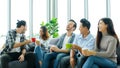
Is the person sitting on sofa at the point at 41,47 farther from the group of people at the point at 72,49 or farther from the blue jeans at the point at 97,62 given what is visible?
the blue jeans at the point at 97,62

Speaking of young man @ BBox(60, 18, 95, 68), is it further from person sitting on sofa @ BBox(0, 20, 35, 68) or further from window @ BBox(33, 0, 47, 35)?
window @ BBox(33, 0, 47, 35)

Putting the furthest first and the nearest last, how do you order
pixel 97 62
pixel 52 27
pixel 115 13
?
pixel 52 27, pixel 115 13, pixel 97 62

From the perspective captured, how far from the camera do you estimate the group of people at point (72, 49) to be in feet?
11.8

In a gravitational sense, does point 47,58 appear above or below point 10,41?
below

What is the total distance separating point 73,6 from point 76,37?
338 centimetres

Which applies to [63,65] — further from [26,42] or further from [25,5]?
[25,5]

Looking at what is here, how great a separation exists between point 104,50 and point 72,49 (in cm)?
61

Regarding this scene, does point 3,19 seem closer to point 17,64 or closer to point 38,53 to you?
point 38,53

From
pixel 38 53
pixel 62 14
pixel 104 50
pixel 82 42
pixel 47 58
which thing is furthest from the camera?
pixel 62 14

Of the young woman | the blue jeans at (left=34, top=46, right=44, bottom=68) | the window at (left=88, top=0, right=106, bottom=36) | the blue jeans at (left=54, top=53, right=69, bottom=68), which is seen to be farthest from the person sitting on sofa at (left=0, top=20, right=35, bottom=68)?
the window at (left=88, top=0, right=106, bottom=36)

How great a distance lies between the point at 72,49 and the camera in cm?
411

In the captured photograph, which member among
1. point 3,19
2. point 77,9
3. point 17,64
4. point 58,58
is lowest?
point 17,64

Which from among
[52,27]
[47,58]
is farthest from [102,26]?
[52,27]

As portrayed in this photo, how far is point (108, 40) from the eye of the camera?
144 inches
